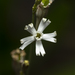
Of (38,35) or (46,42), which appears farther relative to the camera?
(46,42)

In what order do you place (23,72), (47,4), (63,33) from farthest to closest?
(63,33)
(23,72)
(47,4)

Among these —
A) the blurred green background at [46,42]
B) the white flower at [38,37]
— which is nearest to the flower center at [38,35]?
the white flower at [38,37]

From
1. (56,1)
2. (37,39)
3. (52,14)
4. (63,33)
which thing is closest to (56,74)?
(63,33)

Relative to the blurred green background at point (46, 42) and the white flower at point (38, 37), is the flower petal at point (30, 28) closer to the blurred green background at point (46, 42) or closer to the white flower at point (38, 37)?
the white flower at point (38, 37)

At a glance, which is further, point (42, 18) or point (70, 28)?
point (70, 28)

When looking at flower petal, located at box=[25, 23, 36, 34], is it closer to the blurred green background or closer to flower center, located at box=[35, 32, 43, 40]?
flower center, located at box=[35, 32, 43, 40]

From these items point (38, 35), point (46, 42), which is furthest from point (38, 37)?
point (46, 42)

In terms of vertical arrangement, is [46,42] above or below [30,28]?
below

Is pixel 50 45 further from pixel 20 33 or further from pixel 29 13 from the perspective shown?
pixel 29 13

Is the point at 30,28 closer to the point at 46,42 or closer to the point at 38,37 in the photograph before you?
the point at 38,37
